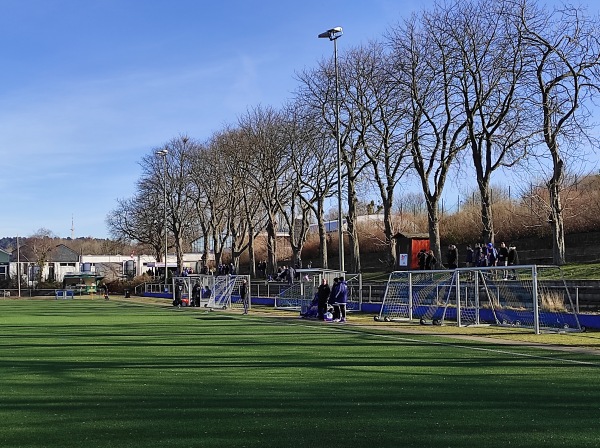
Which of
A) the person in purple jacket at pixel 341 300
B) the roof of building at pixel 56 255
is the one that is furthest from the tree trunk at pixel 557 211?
the roof of building at pixel 56 255

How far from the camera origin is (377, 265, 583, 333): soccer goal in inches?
958

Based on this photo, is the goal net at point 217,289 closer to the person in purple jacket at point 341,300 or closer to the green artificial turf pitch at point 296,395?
the person in purple jacket at point 341,300

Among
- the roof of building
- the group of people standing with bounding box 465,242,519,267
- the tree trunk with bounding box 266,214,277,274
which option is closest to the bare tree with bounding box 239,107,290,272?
the tree trunk with bounding box 266,214,277,274

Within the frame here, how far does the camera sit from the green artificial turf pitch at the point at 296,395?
786cm

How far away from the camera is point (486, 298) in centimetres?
2756

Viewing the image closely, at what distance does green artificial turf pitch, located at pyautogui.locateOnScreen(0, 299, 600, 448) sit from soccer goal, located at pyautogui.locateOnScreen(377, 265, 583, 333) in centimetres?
594

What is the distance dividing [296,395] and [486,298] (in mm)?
18396

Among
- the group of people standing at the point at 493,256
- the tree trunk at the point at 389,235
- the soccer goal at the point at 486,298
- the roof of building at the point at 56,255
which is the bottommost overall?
the soccer goal at the point at 486,298

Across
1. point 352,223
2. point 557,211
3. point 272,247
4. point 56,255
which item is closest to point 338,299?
point 557,211

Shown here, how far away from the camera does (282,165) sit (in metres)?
60.1

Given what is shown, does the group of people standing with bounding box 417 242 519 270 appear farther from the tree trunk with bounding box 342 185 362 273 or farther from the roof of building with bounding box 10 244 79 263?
the roof of building with bounding box 10 244 79 263

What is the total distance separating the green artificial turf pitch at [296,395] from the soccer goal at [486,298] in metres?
5.94

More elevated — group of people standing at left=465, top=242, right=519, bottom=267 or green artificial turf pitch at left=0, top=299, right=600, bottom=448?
group of people standing at left=465, top=242, right=519, bottom=267

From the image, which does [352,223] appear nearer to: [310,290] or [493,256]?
[310,290]
